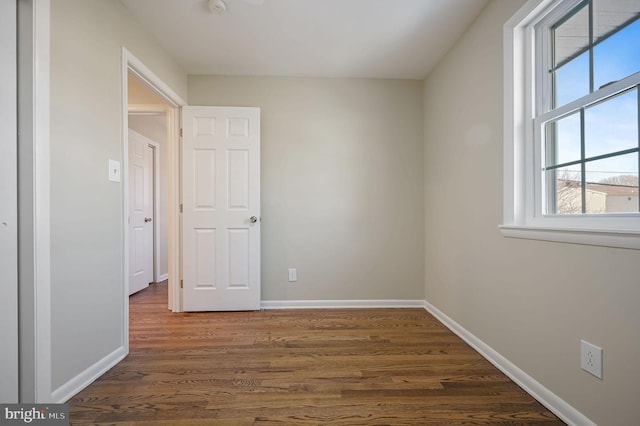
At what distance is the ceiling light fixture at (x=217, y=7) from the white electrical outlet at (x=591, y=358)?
2.75 m

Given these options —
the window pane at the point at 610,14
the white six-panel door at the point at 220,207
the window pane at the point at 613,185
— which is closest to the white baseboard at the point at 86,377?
the white six-panel door at the point at 220,207

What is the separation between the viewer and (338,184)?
2.72m

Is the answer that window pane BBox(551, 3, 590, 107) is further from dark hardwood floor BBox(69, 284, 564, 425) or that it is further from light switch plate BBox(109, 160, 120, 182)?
light switch plate BBox(109, 160, 120, 182)

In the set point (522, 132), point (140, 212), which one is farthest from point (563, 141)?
point (140, 212)

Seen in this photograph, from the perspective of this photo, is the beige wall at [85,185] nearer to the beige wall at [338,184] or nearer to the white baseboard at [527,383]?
the beige wall at [338,184]

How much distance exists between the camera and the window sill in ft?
3.15

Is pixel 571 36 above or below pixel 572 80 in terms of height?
above

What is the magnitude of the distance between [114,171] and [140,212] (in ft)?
6.65

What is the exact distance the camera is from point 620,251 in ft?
3.27

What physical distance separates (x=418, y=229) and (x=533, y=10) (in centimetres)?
186

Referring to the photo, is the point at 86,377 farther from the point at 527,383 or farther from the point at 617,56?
the point at 617,56

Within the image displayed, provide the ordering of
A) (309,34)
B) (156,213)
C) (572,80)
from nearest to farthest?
(572,80), (309,34), (156,213)

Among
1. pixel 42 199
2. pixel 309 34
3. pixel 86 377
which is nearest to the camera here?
pixel 42 199

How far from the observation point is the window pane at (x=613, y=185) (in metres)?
1.06
